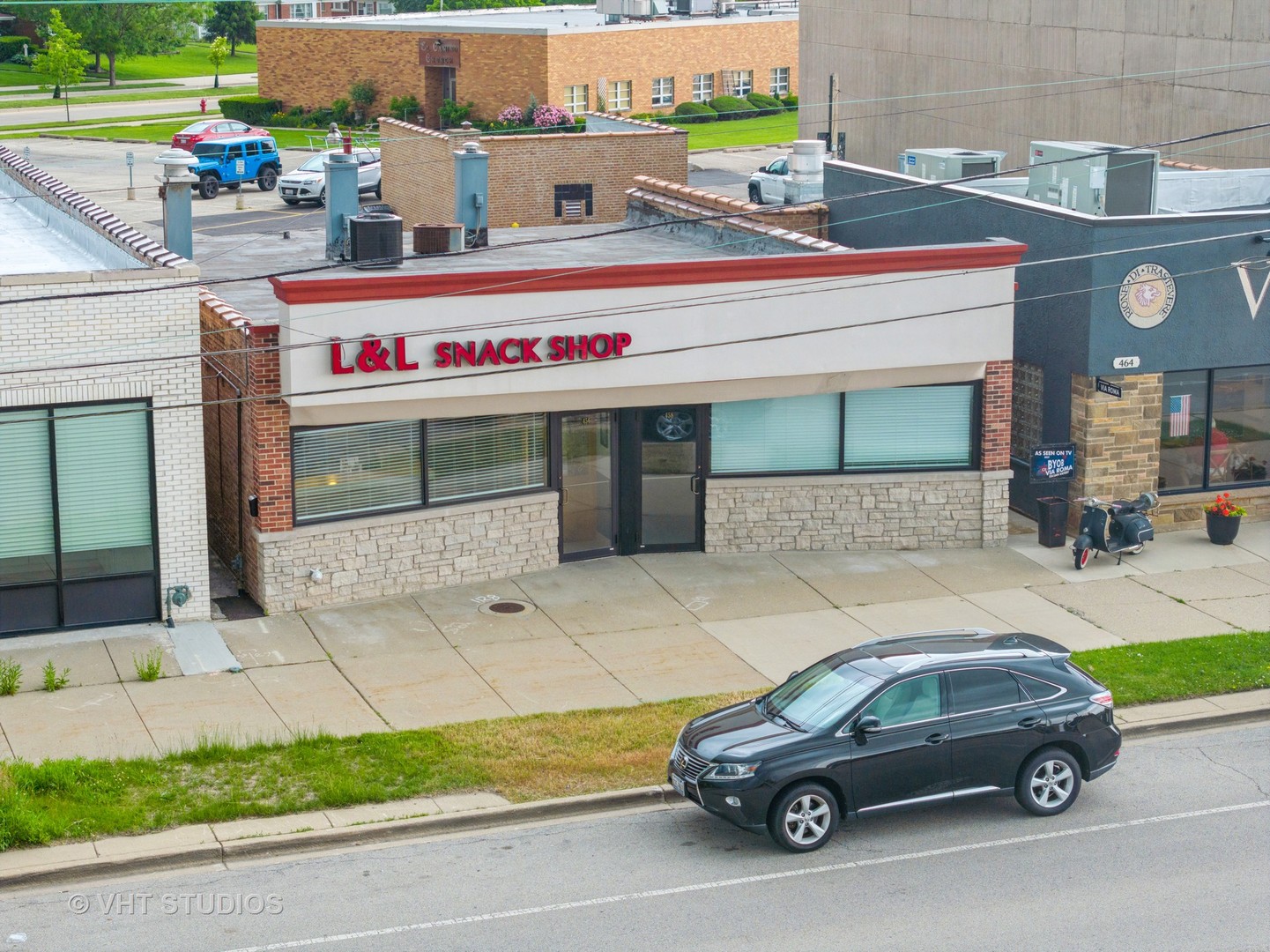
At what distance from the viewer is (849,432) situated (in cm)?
2492

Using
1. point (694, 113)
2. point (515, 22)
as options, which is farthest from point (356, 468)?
point (515, 22)

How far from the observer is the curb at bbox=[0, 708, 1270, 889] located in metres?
14.8

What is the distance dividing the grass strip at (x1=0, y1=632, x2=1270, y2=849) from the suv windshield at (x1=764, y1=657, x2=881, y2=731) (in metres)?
1.73

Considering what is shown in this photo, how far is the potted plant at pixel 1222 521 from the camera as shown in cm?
2536

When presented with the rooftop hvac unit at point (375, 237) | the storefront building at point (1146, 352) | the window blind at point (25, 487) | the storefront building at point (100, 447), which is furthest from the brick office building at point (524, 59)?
the window blind at point (25, 487)

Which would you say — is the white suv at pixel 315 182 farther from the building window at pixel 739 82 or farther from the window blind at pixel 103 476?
the window blind at pixel 103 476

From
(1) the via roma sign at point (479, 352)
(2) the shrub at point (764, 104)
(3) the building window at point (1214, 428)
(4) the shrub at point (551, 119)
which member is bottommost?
(3) the building window at point (1214, 428)

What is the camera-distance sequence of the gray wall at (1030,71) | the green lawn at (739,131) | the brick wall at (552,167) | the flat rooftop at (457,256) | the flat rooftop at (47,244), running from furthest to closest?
the green lawn at (739,131)
the brick wall at (552,167)
the gray wall at (1030,71)
the flat rooftop at (457,256)
the flat rooftop at (47,244)

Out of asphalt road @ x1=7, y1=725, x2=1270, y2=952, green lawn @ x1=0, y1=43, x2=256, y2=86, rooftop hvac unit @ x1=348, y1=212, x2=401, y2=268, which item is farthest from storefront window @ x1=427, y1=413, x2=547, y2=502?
green lawn @ x1=0, y1=43, x2=256, y2=86

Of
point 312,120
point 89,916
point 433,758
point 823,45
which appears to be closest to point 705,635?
point 433,758

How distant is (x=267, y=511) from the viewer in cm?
2170

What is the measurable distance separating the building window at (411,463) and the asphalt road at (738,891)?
7539 mm

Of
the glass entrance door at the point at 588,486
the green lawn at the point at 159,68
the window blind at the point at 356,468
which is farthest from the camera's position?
the green lawn at the point at 159,68

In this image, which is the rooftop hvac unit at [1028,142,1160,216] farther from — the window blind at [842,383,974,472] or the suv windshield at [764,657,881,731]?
the suv windshield at [764,657,881,731]
